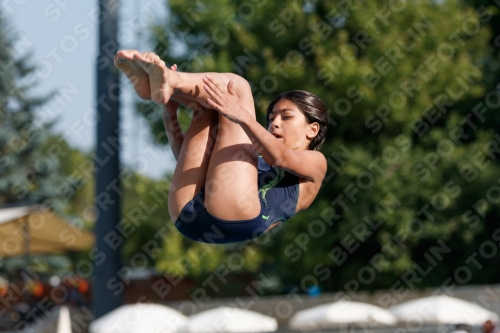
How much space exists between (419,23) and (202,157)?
14.1 meters

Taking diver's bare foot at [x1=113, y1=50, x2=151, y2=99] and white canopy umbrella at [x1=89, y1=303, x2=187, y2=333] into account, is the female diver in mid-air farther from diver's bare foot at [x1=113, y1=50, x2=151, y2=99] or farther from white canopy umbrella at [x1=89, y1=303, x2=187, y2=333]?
white canopy umbrella at [x1=89, y1=303, x2=187, y2=333]

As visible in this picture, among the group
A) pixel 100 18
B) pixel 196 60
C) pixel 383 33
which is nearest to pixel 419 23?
pixel 383 33

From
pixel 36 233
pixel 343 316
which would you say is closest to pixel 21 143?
pixel 36 233

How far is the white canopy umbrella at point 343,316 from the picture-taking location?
14253 mm

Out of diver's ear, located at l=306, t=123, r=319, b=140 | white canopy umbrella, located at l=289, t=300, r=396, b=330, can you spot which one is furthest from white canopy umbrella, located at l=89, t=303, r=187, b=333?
diver's ear, located at l=306, t=123, r=319, b=140

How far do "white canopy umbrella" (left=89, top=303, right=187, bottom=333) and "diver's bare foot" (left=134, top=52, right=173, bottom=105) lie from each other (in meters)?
8.73

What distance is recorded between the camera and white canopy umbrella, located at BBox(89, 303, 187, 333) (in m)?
13.0

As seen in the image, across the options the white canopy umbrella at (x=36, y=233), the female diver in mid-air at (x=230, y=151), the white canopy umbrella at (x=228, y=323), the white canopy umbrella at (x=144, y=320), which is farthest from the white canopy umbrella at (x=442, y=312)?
the female diver in mid-air at (x=230, y=151)

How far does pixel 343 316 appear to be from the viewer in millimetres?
14578

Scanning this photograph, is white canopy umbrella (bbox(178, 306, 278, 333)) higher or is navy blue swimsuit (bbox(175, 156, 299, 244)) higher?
navy blue swimsuit (bbox(175, 156, 299, 244))

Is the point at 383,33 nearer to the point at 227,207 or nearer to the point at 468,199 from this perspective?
the point at 468,199

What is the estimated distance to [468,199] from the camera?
17.5m

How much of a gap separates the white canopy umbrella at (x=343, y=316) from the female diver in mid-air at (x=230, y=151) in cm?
990

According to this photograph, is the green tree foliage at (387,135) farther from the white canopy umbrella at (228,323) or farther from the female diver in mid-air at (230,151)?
the female diver in mid-air at (230,151)
